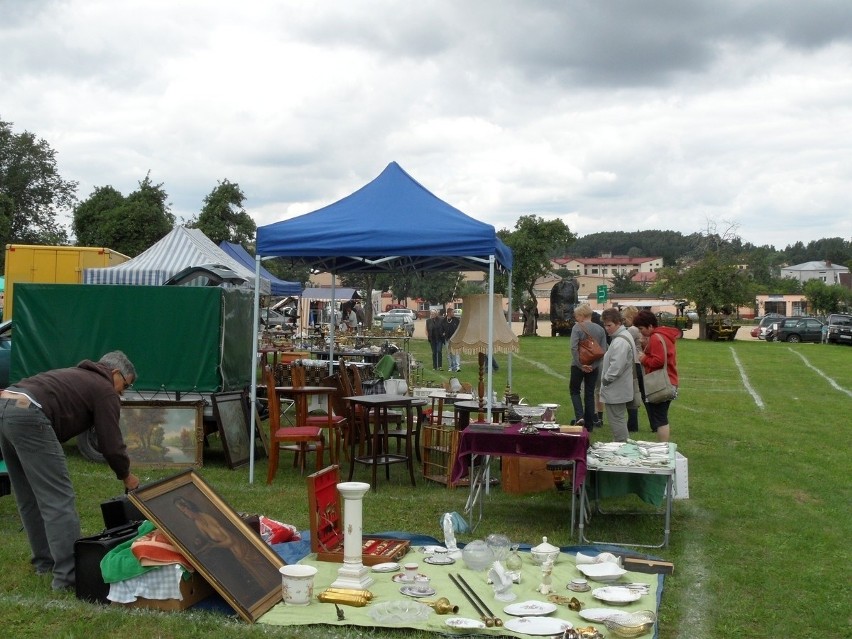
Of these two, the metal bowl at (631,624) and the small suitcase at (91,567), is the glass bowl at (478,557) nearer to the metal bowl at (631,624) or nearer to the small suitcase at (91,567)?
the metal bowl at (631,624)

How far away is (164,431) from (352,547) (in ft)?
16.0

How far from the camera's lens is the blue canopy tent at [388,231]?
8.64 m

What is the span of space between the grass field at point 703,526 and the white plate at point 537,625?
52 centimetres

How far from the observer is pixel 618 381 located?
28.6 feet

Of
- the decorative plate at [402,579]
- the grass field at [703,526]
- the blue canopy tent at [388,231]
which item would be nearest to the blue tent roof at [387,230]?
the blue canopy tent at [388,231]

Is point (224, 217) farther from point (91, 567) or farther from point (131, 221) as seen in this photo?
point (91, 567)

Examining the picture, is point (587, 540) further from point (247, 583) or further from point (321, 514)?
point (247, 583)

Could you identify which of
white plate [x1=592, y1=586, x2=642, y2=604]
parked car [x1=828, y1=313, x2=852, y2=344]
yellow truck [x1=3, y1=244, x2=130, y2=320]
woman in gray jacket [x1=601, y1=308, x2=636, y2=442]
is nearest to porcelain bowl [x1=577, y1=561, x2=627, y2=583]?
white plate [x1=592, y1=586, x2=642, y2=604]

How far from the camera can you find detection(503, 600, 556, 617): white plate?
5.14m

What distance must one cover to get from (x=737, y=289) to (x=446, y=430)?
3944 centimetres

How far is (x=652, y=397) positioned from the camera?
935cm

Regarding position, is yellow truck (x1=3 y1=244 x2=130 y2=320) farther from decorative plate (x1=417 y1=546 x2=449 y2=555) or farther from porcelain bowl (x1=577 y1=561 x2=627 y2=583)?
porcelain bowl (x1=577 y1=561 x2=627 y2=583)

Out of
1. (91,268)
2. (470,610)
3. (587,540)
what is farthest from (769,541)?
(91,268)

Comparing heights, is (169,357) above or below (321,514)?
above
